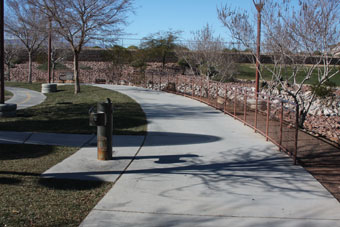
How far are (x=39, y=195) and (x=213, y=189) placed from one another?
2.62 meters

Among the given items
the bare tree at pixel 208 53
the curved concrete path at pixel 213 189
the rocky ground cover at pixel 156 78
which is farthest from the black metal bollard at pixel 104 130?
the bare tree at pixel 208 53

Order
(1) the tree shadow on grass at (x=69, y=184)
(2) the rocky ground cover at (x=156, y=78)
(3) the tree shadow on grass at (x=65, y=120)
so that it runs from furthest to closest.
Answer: (2) the rocky ground cover at (x=156, y=78), (3) the tree shadow on grass at (x=65, y=120), (1) the tree shadow on grass at (x=69, y=184)

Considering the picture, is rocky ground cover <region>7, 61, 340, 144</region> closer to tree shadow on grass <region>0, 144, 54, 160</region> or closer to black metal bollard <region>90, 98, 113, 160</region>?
black metal bollard <region>90, 98, 113, 160</region>

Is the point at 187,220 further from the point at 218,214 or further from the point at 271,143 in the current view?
the point at 271,143

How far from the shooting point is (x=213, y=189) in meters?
6.60

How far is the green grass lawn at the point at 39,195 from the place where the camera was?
525cm

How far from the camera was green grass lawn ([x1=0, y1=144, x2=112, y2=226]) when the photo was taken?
525 cm

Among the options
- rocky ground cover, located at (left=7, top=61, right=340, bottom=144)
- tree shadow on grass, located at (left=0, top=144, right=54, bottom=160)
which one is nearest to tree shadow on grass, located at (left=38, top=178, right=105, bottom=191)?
tree shadow on grass, located at (left=0, top=144, right=54, bottom=160)

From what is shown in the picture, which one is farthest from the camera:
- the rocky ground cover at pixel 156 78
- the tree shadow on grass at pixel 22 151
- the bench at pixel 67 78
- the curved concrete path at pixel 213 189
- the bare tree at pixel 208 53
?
the bench at pixel 67 78

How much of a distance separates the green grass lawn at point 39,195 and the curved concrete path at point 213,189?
263mm

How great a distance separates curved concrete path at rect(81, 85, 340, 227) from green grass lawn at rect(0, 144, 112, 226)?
0.26 m

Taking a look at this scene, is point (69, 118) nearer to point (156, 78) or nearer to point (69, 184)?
point (69, 184)

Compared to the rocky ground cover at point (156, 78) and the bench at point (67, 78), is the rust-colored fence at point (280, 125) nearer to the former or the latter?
the rocky ground cover at point (156, 78)

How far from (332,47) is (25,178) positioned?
9.57 meters
